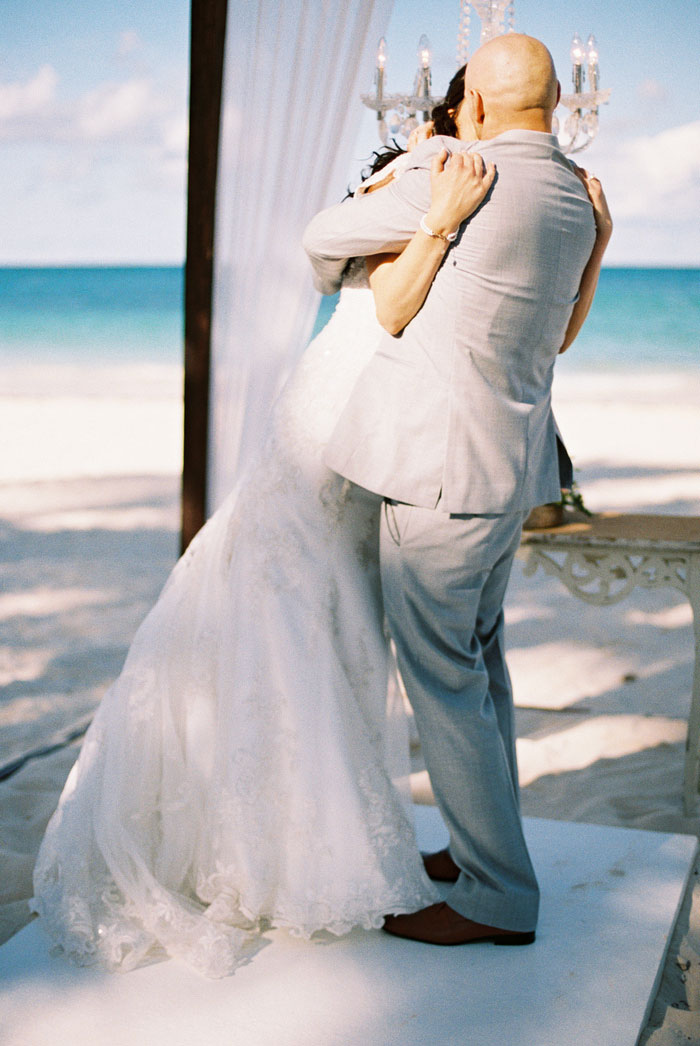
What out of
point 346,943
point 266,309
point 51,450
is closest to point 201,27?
point 266,309

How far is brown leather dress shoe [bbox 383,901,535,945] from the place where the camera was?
1923 millimetres

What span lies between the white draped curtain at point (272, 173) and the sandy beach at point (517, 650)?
1111 mm

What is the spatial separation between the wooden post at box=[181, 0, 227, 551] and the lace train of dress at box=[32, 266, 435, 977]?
1001mm

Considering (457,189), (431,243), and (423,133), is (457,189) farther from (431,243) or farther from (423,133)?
(423,133)

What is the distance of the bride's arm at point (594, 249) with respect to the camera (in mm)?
1760

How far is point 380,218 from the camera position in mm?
1656

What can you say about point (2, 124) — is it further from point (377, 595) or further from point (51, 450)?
point (377, 595)

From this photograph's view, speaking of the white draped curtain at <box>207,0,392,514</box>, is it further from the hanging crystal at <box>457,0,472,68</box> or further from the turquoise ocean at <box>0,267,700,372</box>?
the turquoise ocean at <box>0,267,700,372</box>

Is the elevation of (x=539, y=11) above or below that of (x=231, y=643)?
above

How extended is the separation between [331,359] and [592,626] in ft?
10.0

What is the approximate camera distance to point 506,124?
164 cm

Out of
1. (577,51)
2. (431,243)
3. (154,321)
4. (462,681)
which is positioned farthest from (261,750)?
(154,321)

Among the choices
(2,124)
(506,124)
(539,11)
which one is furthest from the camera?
(2,124)

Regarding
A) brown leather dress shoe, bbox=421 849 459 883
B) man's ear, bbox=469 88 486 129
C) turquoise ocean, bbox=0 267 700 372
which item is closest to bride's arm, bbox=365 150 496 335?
man's ear, bbox=469 88 486 129
